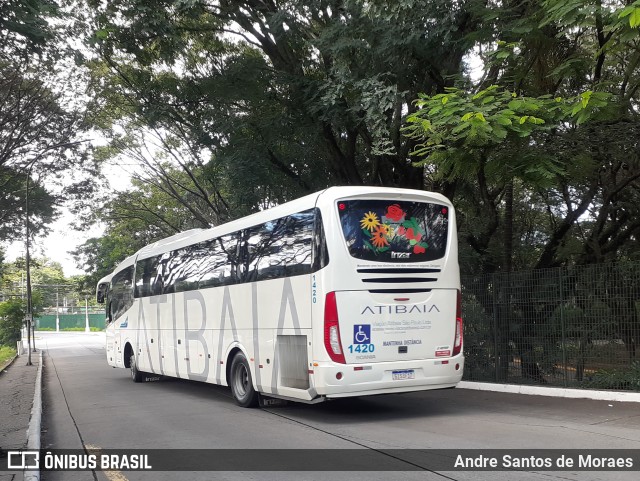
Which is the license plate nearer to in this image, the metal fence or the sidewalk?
the metal fence

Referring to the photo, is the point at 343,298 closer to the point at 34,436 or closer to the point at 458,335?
the point at 458,335

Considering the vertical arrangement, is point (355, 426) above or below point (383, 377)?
below

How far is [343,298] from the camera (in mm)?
8961

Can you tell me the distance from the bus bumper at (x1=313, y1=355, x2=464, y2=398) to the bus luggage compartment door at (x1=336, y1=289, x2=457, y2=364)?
12 cm

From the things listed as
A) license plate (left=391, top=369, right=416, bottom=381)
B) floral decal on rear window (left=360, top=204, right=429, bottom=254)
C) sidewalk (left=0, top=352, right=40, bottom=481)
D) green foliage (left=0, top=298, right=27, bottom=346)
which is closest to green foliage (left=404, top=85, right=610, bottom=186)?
floral decal on rear window (left=360, top=204, right=429, bottom=254)

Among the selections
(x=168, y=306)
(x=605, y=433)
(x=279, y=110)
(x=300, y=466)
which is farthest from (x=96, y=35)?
(x=605, y=433)

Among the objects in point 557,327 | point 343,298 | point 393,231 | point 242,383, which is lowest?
point 242,383

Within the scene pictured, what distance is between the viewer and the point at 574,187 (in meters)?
18.1

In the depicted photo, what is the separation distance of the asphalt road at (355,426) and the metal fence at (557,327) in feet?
2.94

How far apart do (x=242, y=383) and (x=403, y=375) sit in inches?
144

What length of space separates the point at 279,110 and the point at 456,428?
10.4 metres

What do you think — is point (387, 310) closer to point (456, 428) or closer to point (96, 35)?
point (456, 428)

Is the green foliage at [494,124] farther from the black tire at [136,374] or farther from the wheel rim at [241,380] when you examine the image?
the black tire at [136,374]

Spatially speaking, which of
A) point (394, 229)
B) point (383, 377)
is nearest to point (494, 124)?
point (394, 229)
